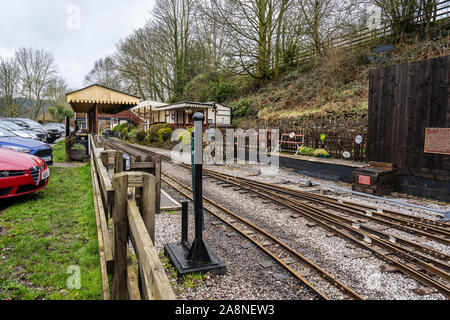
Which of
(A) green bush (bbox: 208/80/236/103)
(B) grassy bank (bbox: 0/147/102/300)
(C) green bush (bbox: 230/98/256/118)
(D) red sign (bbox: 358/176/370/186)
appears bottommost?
(B) grassy bank (bbox: 0/147/102/300)

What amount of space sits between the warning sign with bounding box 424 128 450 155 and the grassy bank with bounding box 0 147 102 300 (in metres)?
8.12

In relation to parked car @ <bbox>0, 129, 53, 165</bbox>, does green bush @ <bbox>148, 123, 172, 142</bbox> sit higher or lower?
higher

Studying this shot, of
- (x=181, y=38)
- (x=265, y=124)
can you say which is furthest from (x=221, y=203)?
(x=181, y=38)

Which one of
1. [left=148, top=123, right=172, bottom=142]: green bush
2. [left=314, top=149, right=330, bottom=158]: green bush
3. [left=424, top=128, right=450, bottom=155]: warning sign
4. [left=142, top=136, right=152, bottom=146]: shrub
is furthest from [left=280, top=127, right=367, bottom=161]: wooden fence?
[left=142, top=136, right=152, bottom=146]: shrub

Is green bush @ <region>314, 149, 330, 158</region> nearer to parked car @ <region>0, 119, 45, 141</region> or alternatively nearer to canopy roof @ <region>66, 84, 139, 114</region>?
canopy roof @ <region>66, 84, 139, 114</region>

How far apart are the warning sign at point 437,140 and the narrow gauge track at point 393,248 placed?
146 inches

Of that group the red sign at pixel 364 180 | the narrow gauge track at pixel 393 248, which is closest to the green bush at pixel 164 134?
the red sign at pixel 364 180

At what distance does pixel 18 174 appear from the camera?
5.63 m

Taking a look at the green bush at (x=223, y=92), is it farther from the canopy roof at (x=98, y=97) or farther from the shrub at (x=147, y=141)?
the canopy roof at (x=98, y=97)

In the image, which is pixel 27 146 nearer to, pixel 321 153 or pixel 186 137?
pixel 321 153

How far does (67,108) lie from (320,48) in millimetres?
46936

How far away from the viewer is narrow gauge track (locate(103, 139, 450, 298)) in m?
3.79

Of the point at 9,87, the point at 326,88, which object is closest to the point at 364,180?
the point at 326,88

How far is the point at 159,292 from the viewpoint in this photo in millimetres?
1300
